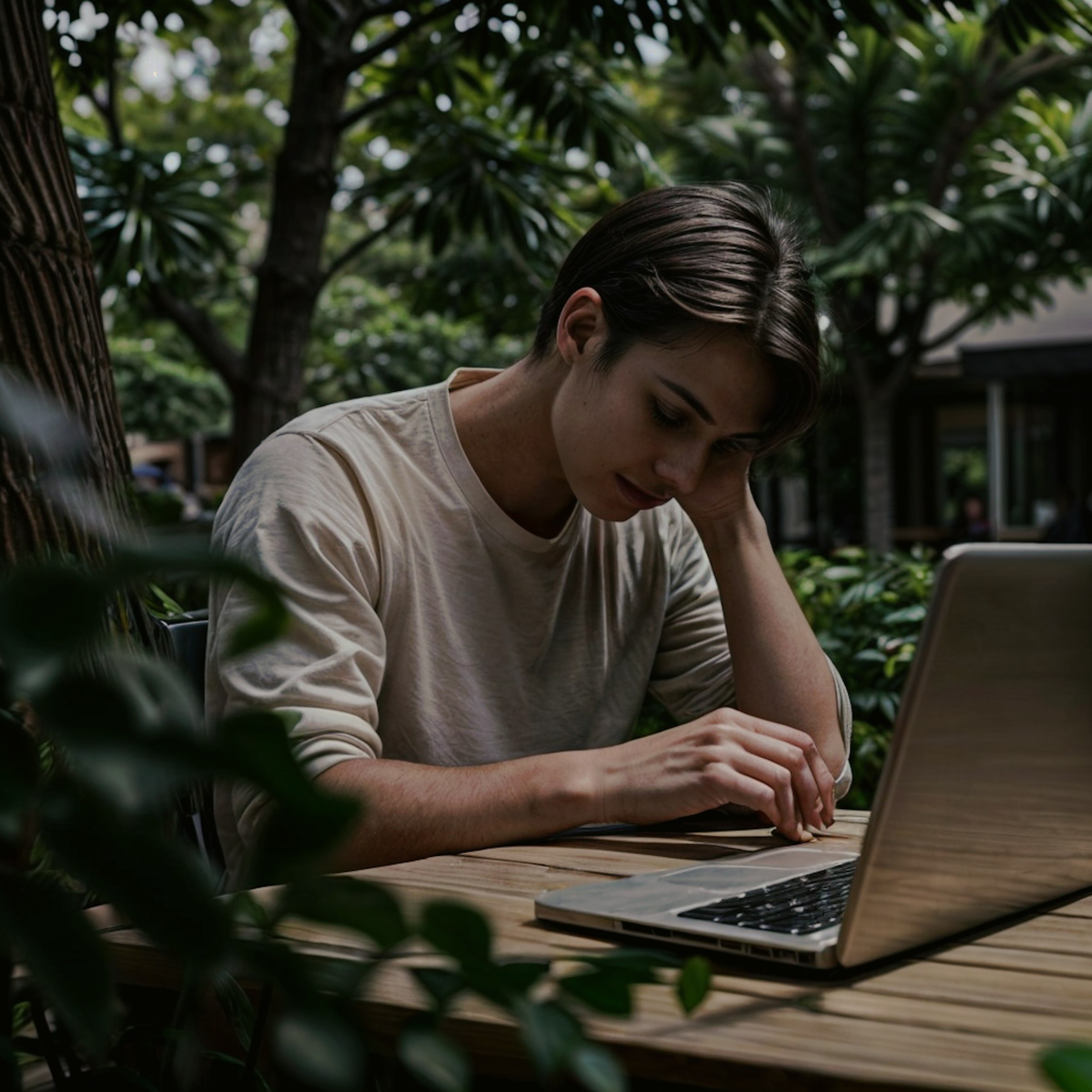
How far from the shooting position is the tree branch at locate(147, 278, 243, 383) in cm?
505

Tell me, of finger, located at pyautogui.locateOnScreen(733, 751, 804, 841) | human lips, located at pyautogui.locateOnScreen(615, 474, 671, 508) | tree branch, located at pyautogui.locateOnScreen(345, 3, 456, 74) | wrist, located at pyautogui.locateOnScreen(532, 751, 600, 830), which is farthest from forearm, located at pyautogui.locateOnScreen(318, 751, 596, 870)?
tree branch, located at pyautogui.locateOnScreen(345, 3, 456, 74)

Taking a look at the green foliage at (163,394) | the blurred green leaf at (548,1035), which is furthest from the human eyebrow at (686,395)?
the green foliage at (163,394)

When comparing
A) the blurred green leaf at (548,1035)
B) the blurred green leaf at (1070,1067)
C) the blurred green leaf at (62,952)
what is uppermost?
the blurred green leaf at (62,952)

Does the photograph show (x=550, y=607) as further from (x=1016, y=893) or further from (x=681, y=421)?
(x=1016, y=893)

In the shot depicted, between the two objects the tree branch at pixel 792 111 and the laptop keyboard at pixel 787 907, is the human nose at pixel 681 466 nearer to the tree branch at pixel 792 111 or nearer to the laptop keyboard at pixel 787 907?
the laptop keyboard at pixel 787 907

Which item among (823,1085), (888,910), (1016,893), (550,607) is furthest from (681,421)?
(823,1085)

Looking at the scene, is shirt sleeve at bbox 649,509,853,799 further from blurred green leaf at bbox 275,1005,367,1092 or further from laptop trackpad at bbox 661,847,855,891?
blurred green leaf at bbox 275,1005,367,1092

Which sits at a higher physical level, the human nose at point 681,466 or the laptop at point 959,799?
the human nose at point 681,466

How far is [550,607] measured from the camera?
2.04m

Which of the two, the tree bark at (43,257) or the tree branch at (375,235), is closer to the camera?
the tree bark at (43,257)

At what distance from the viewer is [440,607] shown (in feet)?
6.31

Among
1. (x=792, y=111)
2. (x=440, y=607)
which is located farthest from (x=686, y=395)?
(x=792, y=111)

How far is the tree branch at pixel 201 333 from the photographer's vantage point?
16.6 ft

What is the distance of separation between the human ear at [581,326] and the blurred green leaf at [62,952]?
155 cm
